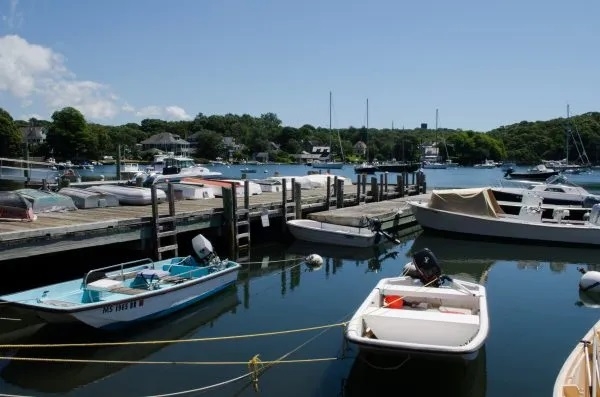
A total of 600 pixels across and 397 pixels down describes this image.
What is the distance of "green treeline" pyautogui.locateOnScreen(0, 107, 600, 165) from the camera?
4077 inches

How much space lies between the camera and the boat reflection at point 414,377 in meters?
8.72

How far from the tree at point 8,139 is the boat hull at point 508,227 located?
78.4 metres

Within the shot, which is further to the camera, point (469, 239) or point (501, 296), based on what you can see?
point (469, 239)

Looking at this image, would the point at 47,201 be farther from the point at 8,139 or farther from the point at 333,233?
the point at 8,139

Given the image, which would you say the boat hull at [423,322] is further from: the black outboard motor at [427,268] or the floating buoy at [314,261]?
the floating buoy at [314,261]

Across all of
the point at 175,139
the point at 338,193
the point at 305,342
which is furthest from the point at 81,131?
the point at 305,342

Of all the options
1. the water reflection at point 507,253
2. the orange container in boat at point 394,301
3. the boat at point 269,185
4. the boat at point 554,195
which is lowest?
the water reflection at point 507,253

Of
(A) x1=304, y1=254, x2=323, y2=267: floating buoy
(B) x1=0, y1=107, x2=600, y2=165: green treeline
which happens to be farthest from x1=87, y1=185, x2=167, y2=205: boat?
(B) x1=0, y1=107, x2=600, y2=165: green treeline

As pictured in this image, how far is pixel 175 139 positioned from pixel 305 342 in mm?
132252

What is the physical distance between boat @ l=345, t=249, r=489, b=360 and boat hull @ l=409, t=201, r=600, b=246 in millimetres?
13620

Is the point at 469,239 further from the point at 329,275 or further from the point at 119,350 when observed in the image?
the point at 119,350

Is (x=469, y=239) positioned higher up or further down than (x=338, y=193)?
further down

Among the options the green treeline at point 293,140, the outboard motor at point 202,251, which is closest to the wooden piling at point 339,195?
the outboard motor at point 202,251

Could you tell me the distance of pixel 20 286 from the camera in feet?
48.2
